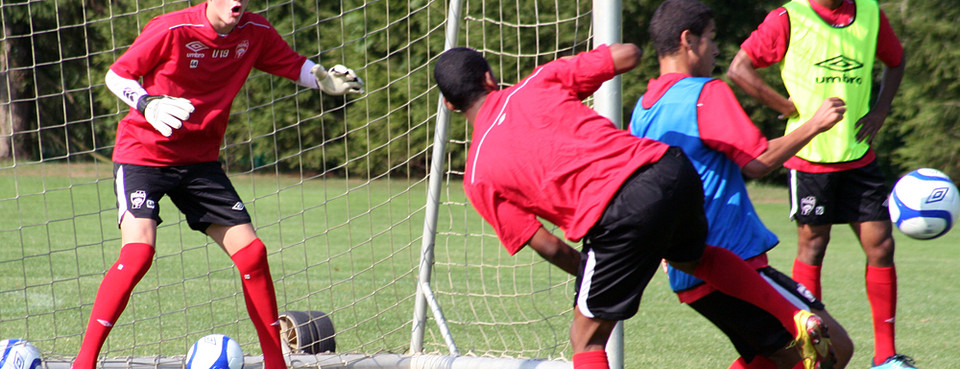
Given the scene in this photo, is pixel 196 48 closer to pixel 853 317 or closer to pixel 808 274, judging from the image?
pixel 808 274

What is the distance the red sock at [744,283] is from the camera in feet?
9.45

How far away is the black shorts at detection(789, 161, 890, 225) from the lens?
4156 mm

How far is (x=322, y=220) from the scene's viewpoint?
1168cm

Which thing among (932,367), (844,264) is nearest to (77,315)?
(932,367)

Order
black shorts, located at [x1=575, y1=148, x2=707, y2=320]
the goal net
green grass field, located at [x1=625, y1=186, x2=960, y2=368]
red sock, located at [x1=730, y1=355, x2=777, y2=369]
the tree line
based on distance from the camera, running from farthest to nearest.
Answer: the tree line → the goal net → green grass field, located at [x1=625, y1=186, x2=960, y2=368] → red sock, located at [x1=730, y1=355, x2=777, y2=369] → black shorts, located at [x1=575, y1=148, x2=707, y2=320]

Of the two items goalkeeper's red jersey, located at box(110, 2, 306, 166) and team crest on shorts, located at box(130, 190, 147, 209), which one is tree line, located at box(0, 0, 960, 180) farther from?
team crest on shorts, located at box(130, 190, 147, 209)

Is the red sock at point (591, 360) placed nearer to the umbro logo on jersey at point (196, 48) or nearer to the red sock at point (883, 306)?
the red sock at point (883, 306)

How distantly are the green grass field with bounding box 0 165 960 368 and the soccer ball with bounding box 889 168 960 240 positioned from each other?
921mm

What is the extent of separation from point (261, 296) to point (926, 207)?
2.73 m

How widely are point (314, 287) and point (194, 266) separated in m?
1.59

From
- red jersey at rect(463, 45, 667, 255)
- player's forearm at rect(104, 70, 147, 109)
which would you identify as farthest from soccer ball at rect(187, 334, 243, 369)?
red jersey at rect(463, 45, 667, 255)

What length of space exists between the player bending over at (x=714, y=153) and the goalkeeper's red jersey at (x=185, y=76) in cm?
186

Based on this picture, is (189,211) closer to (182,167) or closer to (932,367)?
(182,167)

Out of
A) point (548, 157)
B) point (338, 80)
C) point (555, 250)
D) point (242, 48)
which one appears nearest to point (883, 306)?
point (555, 250)
